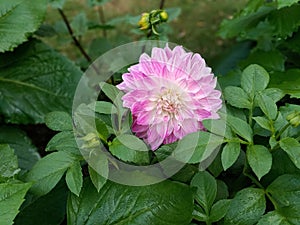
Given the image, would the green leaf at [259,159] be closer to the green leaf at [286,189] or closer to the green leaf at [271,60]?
the green leaf at [286,189]

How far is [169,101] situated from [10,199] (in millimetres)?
248

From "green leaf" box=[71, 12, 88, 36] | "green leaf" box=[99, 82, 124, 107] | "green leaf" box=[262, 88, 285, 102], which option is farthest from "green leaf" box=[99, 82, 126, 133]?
"green leaf" box=[71, 12, 88, 36]

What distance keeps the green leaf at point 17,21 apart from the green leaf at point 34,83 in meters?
0.16

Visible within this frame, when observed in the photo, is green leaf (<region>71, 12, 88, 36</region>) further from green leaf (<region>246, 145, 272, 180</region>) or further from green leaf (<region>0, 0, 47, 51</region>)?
green leaf (<region>246, 145, 272, 180</region>)

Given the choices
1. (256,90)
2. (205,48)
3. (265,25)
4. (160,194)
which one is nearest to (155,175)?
(160,194)

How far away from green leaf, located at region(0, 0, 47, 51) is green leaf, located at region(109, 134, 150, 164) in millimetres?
484

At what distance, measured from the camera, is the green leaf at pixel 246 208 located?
2.61 feet

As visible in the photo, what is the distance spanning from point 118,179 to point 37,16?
19.9 inches

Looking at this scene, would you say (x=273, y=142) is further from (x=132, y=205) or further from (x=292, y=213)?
(x=132, y=205)

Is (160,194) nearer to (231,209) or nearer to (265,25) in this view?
(231,209)

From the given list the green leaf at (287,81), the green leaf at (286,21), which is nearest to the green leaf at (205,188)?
the green leaf at (287,81)

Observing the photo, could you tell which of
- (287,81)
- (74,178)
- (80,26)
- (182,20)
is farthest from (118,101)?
(182,20)

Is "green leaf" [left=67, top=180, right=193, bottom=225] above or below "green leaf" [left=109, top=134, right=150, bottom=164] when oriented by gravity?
below

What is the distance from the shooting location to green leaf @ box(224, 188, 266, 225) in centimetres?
80
